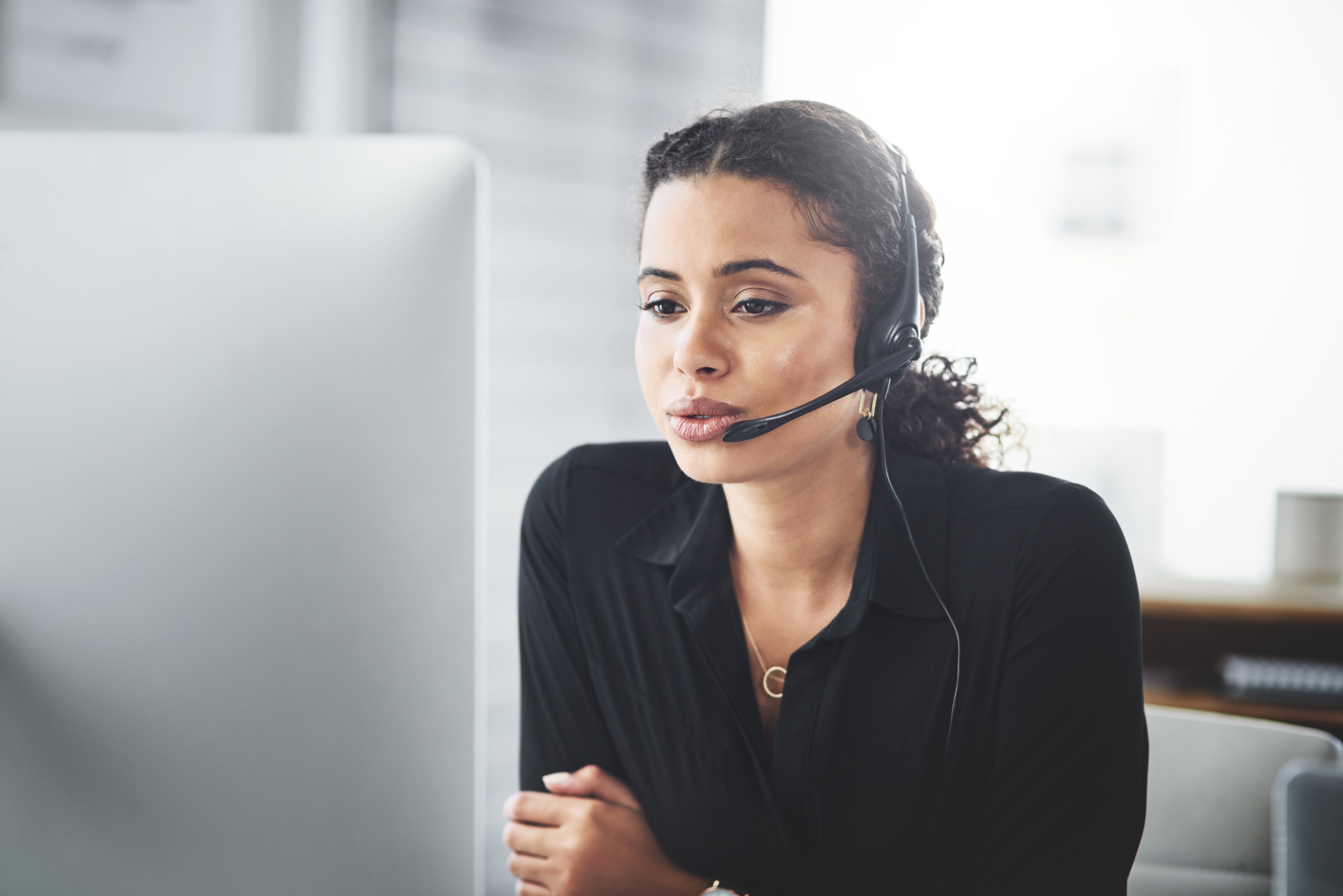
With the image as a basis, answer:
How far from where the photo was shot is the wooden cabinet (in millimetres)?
1706

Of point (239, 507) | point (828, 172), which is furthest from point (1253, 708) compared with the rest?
point (239, 507)

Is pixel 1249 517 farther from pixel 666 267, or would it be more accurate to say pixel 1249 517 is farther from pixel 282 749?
pixel 282 749

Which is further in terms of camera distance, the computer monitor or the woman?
the woman

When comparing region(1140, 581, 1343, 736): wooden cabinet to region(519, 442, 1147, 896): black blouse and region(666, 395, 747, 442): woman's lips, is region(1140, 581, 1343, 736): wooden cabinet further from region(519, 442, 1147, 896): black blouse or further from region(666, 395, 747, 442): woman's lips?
region(666, 395, 747, 442): woman's lips

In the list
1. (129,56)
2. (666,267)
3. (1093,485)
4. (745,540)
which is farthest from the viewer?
(1093,485)

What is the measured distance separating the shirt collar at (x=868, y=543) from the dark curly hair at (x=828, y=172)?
19cm

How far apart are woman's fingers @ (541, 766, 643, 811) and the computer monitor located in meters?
0.37

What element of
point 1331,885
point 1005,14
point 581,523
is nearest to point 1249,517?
point 1005,14

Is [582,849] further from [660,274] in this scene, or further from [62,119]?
[62,119]

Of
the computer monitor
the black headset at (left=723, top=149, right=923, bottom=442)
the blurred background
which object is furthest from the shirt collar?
the blurred background

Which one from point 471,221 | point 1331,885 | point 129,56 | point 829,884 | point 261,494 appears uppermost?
point 129,56

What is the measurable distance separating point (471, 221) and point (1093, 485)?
1762mm

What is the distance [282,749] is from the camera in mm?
507

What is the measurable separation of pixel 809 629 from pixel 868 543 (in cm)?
11
